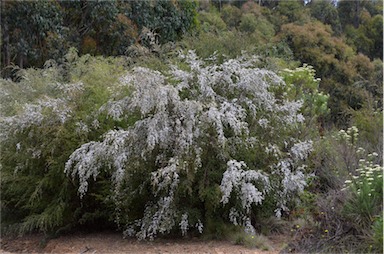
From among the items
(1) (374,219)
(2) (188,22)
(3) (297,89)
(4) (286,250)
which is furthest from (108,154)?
(2) (188,22)

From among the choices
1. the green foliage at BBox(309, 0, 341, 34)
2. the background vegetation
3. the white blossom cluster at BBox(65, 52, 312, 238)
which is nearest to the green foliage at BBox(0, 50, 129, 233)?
the background vegetation

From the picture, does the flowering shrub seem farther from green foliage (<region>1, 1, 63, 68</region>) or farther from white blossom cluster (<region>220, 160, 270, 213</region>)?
green foliage (<region>1, 1, 63, 68</region>)

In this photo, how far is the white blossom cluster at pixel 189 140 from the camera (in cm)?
567

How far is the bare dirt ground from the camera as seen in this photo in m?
5.84

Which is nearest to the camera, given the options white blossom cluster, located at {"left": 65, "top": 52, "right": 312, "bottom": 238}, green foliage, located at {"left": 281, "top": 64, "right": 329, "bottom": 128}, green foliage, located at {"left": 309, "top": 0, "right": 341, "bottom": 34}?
white blossom cluster, located at {"left": 65, "top": 52, "right": 312, "bottom": 238}

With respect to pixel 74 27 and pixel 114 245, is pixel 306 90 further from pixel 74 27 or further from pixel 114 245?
pixel 74 27

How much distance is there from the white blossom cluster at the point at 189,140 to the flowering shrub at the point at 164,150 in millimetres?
13

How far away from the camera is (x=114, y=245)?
623 centimetres

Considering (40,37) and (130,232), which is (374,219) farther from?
(40,37)

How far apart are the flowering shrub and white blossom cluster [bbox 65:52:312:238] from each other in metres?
0.01

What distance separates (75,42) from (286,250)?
11515 millimetres

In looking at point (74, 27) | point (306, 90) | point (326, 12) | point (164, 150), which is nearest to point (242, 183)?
point (164, 150)

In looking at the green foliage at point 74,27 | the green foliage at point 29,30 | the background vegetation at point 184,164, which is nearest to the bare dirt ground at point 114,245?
the background vegetation at point 184,164

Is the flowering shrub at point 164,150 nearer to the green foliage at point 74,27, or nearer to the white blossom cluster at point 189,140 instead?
the white blossom cluster at point 189,140
